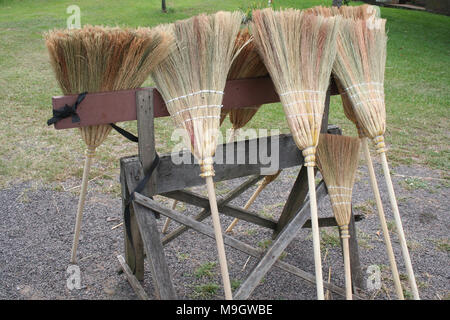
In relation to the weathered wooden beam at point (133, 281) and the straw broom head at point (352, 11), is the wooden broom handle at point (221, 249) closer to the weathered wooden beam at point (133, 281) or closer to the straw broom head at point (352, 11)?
the weathered wooden beam at point (133, 281)

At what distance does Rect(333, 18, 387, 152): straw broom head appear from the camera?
2.16 metres

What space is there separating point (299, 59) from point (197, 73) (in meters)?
0.48

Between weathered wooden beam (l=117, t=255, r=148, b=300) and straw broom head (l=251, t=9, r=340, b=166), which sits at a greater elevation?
straw broom head (l=251, t=9, r=340, b=166)

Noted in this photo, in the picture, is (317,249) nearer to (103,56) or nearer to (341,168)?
(341,168)

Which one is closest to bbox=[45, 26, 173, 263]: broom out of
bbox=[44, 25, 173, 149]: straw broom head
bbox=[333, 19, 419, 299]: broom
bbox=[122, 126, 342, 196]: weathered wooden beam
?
bbox=[44, 25, 173, 149]: straw broom head

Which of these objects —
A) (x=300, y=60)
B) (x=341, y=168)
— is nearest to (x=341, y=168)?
(x=341, y=168)

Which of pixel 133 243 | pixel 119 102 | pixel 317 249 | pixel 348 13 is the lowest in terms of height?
pixel 133 243

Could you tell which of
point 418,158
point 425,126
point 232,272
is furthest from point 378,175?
point 232,272

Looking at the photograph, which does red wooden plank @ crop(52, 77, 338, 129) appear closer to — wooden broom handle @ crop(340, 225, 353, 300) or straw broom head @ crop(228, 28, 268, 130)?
straw broom head @ crop(228, 28, 268, 130)

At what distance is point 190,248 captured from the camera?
3.15 metres

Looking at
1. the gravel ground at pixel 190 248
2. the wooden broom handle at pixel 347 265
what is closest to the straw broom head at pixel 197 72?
the wooden broom handle at pixel 347 265

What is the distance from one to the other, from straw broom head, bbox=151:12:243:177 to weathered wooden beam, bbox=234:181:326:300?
1.96 ft
